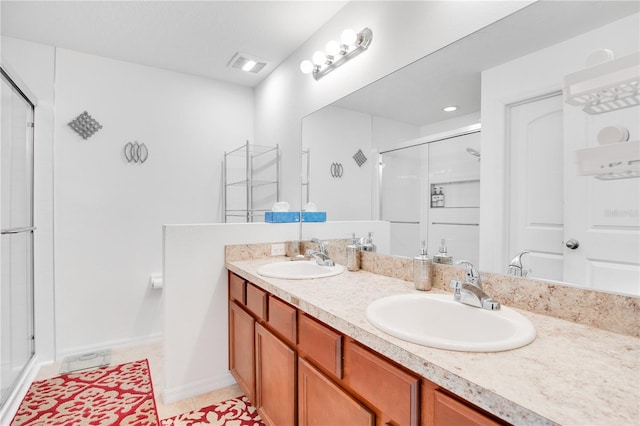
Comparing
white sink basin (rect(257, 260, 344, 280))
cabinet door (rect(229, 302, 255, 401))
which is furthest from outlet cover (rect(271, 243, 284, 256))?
cabinet door (rect(229, 302, 255, 401))

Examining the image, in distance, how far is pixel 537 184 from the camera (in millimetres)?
1103

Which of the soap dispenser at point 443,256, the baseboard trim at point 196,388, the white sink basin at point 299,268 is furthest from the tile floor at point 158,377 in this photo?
the soap dispenser at point 443,256

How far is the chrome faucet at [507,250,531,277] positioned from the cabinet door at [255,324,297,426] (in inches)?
34.5

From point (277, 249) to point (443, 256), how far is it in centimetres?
126

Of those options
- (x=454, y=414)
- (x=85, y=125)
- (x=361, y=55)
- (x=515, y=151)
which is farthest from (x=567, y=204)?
(x=85, y=125)

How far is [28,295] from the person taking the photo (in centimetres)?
243

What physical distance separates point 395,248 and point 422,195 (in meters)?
0.31

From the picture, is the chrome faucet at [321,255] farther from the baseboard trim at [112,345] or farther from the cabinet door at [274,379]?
the baseboard trim at [112,345]

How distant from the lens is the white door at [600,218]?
89cm

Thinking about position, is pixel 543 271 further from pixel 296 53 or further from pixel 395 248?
pixel 296 53

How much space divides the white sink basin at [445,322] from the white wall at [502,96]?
0.82 ft

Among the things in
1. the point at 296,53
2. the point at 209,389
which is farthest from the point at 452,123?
the point at 209,389

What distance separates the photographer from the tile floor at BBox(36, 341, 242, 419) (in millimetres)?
1952

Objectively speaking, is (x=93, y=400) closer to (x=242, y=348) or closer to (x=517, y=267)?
(x=242, y=348)
